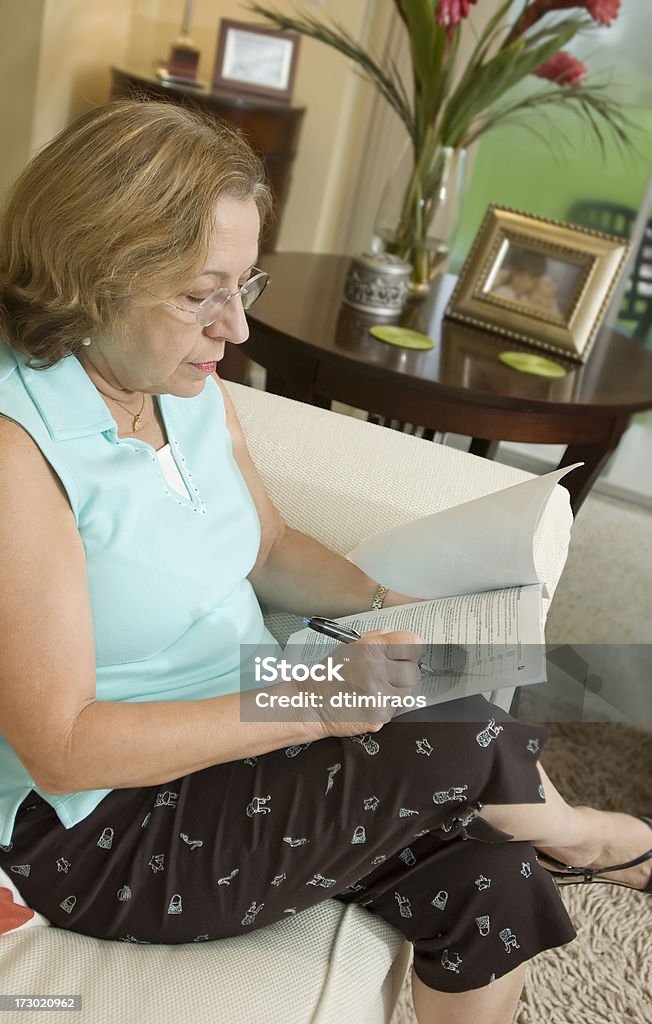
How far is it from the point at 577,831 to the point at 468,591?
36 cm

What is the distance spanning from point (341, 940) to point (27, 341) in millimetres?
710

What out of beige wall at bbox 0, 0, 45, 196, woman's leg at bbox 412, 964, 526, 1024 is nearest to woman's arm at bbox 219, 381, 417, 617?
woman's leg at bbox 412, 964, 526, 1024

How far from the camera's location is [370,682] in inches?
42.0

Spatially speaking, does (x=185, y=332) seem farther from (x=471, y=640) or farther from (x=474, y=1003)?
(x=474, y=1003)

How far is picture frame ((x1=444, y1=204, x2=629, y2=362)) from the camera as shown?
2168 millimetres

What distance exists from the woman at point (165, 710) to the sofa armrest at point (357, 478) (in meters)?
0.35

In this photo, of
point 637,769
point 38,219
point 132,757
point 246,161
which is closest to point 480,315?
point 637,769

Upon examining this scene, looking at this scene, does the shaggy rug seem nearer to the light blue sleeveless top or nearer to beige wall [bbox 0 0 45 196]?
the light blue sleeveless top

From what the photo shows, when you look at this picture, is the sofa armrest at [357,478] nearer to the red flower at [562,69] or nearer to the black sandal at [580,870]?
the black sandal at [580,870]

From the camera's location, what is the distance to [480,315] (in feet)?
7.42

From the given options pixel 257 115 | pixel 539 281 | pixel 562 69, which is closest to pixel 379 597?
pixel 539 281

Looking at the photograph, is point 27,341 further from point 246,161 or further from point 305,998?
point 305,998

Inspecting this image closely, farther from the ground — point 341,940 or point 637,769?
point 341,940

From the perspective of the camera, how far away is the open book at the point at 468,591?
40.7 inches
